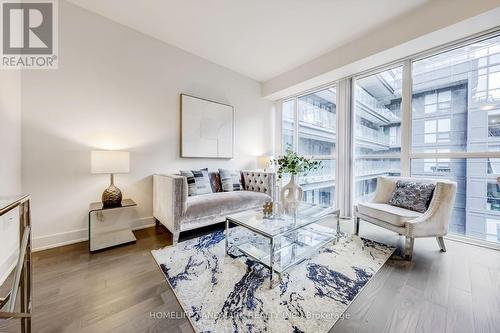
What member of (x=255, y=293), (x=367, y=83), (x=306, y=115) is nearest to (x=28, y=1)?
(x=255, y=293)

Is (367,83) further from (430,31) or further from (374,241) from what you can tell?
(374,241)

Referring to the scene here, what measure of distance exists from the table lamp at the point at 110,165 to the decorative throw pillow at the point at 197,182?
81 cm

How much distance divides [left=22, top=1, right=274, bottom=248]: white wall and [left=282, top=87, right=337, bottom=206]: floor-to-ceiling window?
222cm

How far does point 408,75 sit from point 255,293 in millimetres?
3479

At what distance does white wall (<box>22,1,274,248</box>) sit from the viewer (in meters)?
2.18

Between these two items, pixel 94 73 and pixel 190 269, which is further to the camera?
pixel 94 73

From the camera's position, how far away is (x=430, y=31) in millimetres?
2211

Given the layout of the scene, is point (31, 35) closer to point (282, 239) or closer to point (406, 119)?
point (282, 239)

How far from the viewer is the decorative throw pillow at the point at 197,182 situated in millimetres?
2855

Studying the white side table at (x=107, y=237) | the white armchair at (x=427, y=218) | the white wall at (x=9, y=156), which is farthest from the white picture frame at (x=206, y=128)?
the white armchair at (x=427, y=218)

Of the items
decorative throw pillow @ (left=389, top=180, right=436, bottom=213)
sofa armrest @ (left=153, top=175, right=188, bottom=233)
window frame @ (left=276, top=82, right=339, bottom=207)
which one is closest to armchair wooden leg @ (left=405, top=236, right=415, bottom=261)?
decorative throw pillow @ (left=389, top=180, right=436, bottom=213)

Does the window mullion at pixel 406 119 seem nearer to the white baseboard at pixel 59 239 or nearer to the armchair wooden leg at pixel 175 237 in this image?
the armchair wooden leg at pixel 175 237

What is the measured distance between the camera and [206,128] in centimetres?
344

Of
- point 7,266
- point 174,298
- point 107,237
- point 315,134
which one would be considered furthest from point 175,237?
point 315,134
